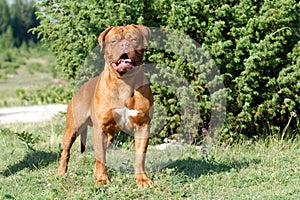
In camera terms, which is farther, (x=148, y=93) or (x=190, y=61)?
(x=190, y=61)

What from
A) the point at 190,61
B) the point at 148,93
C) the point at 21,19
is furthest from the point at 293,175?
the point at 21,19

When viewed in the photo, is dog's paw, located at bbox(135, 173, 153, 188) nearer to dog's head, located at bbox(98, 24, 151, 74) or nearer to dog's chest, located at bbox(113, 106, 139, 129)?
dog's chest, located at bbox(113, 106, 139, 129)

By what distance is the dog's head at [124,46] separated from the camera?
5094mm

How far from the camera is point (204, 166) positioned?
6.24 m

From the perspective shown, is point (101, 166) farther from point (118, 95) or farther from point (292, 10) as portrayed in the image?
point (292, 10)

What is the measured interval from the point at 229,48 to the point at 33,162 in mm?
3223

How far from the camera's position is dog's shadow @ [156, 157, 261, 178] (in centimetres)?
600

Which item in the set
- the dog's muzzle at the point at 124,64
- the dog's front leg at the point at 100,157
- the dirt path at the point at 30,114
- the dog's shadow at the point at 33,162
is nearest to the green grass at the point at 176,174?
the dog's shadow at the point at 33,162

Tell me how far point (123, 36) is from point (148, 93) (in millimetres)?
651

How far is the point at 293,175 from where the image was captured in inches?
223

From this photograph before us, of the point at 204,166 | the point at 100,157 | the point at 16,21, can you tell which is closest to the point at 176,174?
the point at 204,166

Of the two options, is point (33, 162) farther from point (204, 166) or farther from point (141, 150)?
point (204, 166)

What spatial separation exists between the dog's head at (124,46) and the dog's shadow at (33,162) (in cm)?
210

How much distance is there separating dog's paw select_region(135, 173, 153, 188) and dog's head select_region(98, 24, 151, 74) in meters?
1.11
